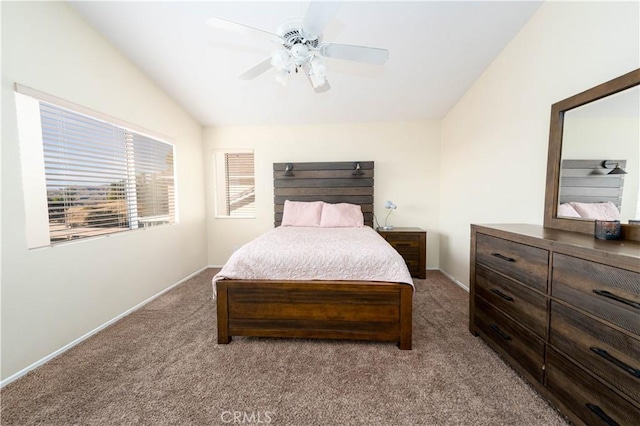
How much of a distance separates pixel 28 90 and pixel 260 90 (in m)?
1.95

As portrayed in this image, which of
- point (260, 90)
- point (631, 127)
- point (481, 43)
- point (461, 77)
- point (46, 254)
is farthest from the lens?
point (260, 90)

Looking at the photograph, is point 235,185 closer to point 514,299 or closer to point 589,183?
point 514,299

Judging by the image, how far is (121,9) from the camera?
190cm

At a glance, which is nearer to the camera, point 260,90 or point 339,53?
point 339,53

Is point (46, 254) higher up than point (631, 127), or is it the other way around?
point (631, 127)

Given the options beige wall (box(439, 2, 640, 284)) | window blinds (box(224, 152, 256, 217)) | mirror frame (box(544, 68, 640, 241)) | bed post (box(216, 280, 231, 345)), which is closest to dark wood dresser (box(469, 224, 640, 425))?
mirror frame (box(544, 68, 640, 241))

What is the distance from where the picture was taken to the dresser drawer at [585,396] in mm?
951

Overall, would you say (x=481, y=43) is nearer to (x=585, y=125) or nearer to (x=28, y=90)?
(x=585, y=125)

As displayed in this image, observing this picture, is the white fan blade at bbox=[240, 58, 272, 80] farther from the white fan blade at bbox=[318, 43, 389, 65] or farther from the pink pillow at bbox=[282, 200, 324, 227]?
the pink pillow at bbox=[282, 200, 324, 227]

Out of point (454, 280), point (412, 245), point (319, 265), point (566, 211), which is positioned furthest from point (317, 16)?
point (454, 280)

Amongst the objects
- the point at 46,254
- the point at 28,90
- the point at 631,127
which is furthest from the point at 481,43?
the point at 46,254

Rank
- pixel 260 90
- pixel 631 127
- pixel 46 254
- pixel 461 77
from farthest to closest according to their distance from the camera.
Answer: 1. pixel 260 90
2. pixel 461 77
3. pixel 46 254
4. pixel 631 127

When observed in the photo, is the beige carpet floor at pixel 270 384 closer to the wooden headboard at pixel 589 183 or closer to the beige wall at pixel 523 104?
the wooden headboard at pixel 589 183

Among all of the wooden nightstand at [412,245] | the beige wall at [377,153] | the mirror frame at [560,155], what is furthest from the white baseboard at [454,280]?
the mirror frame at [560,155]
